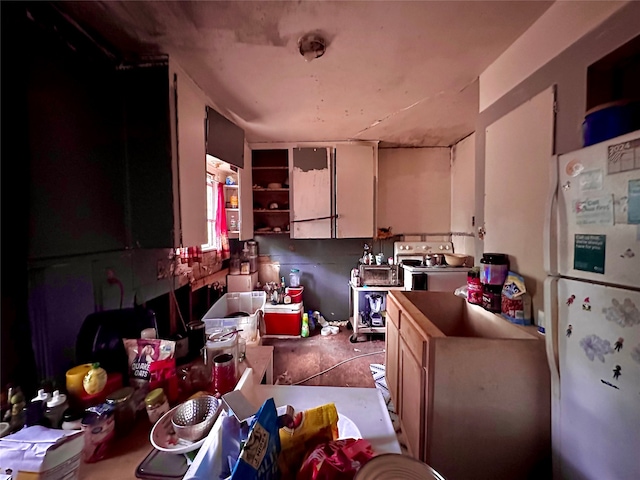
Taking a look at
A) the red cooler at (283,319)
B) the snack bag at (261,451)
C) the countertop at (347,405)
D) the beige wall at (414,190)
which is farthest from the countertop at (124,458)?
the beige wall at (414,190)

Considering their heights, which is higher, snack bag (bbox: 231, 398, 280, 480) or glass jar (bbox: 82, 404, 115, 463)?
snack bag (bbox: 231, 398, 280, 480)

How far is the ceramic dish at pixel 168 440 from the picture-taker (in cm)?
68

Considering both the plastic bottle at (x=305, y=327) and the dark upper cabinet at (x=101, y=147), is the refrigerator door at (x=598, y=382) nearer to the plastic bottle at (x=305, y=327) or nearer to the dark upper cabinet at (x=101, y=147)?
the dark upper cabinet at (x=101, y=147)

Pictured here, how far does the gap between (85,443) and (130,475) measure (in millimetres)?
170

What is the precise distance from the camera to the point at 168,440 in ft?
2.36

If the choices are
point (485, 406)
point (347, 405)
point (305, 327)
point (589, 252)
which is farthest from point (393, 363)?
point (305, 327)

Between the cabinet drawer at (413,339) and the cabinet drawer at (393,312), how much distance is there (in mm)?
84

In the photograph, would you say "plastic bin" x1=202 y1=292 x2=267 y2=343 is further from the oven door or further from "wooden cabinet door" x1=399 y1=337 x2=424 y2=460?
the oven door

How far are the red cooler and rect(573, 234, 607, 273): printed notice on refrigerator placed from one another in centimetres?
247

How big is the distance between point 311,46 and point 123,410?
1670 millimetres

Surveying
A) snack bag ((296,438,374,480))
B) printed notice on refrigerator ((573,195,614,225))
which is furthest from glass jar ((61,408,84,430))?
printed notice on refrigerator ((573,195,614,225))

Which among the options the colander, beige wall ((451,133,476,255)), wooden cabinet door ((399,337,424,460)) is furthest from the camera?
beige wall ((451,133,476,255))

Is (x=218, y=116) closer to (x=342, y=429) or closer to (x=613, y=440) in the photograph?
(x=342, y=429)

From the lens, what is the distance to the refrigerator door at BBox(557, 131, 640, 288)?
654 millimetres
